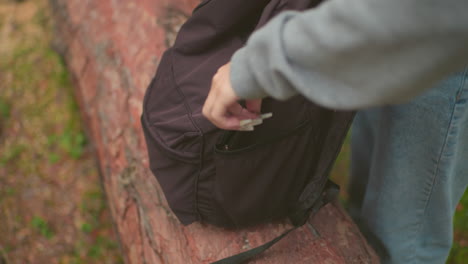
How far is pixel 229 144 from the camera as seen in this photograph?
3.12ft

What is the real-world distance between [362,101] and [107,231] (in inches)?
69.4

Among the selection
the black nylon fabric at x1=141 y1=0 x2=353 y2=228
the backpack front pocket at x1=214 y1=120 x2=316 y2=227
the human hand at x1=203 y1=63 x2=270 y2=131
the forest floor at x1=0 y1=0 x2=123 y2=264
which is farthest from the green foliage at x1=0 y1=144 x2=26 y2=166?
the human hand at x1=203 y1=63 x2=270 y2=131

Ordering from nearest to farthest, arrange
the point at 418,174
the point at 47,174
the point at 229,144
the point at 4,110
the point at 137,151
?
the point at 229,144, the point at 418,174, the point at 137,151, the point at 47,174, the point at 4,110

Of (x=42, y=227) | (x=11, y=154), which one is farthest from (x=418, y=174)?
(x=11, y=154)

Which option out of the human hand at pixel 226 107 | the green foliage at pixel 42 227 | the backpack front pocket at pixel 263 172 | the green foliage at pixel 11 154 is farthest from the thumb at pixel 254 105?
the green foliage at pixel 11 154

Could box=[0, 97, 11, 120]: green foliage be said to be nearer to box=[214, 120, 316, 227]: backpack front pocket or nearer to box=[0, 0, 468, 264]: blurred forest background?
box=[0, 0, 468, 264]: blurred forest background

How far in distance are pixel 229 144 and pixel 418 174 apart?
60 centimetres

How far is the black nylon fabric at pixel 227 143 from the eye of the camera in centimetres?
96

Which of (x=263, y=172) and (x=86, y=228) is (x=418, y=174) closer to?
(x=263, y=172)

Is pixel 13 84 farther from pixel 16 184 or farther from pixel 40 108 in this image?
pixel 16 184

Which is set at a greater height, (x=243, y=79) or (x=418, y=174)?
(x=243, y=79)

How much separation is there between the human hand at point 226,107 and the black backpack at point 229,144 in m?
0.08

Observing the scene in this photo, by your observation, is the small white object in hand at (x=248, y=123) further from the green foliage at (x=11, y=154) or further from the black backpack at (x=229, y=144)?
the green foliage at (x=11, y=154)

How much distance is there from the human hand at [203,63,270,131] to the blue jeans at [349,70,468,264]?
1.61 feet
